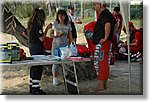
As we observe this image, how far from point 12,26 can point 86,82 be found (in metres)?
1.32

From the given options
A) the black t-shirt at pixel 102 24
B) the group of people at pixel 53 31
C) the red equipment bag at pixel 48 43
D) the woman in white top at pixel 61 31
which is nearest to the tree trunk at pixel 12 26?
the group of people at pixel 53 31

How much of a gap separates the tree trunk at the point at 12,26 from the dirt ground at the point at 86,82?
0.42m

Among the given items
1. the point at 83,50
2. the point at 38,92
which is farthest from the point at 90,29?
the point at 38,92

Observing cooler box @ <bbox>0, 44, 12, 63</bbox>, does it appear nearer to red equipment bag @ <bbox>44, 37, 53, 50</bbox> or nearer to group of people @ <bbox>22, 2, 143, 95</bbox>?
group of people @ <bbox>22, 2, 143, 95</bbox>

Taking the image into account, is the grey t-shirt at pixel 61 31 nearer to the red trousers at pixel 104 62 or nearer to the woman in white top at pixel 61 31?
the woman in white top at pixel 61 31

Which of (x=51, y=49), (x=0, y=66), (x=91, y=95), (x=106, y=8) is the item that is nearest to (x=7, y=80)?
(x=0, y=66)

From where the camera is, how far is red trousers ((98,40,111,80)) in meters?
6.84

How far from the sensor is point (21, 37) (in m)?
6.85

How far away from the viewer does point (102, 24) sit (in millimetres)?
6785

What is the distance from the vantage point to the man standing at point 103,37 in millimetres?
6770

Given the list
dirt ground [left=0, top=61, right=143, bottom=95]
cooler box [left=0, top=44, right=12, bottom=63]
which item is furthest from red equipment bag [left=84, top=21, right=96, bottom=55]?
cooler box [left=0, top=44, right=12, bottom=63]

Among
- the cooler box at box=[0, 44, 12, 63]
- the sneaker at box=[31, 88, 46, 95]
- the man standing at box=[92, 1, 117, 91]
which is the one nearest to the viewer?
the cooler box at box=[0, 44, 12, 63]

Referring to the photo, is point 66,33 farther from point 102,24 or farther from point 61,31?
point 102,24

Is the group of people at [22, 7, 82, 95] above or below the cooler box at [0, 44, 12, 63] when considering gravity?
above
